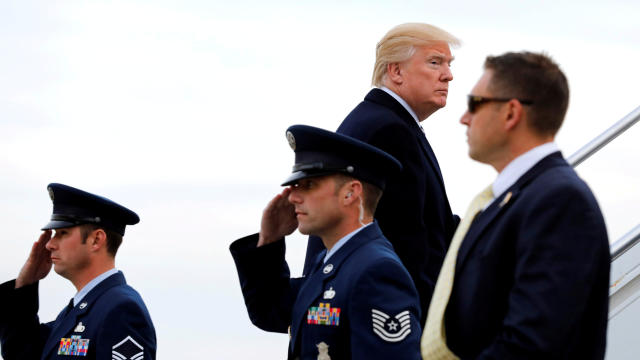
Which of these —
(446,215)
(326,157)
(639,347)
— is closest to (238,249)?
(326,157)

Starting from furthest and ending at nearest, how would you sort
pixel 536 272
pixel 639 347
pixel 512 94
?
1. pixel 639 347
2. pixel 512 94
3. pixel 536 272

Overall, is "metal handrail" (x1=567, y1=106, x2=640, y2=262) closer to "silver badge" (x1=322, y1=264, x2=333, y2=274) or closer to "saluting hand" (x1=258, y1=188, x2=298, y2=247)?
"saluting hand" (x1=258, y1=188, x2=298, y2=247)

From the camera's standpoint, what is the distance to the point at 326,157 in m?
3.89

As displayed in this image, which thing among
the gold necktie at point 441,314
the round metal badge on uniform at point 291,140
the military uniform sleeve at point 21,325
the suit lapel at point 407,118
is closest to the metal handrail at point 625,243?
the suit lapel at point 407,118

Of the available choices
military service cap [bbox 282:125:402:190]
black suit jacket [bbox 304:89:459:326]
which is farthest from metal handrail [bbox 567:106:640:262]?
military service cap [bbox 282:125:402:190]

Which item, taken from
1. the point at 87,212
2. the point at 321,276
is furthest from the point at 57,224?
the point at 321,276

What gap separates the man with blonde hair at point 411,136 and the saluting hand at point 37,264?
1664 mm

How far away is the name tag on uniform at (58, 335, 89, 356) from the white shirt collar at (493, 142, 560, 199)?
95.3 inches

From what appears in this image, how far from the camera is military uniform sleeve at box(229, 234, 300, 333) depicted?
13.5 feet

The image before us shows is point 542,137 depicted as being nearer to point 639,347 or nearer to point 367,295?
point 367,295

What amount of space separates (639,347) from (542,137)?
8.52 ft

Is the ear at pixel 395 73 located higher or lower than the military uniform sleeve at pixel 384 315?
higher

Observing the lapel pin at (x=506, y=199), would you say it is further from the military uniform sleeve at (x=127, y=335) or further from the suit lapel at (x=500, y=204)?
the military uniform sleeve at (x=127, y=335)

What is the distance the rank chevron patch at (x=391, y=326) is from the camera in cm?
344
